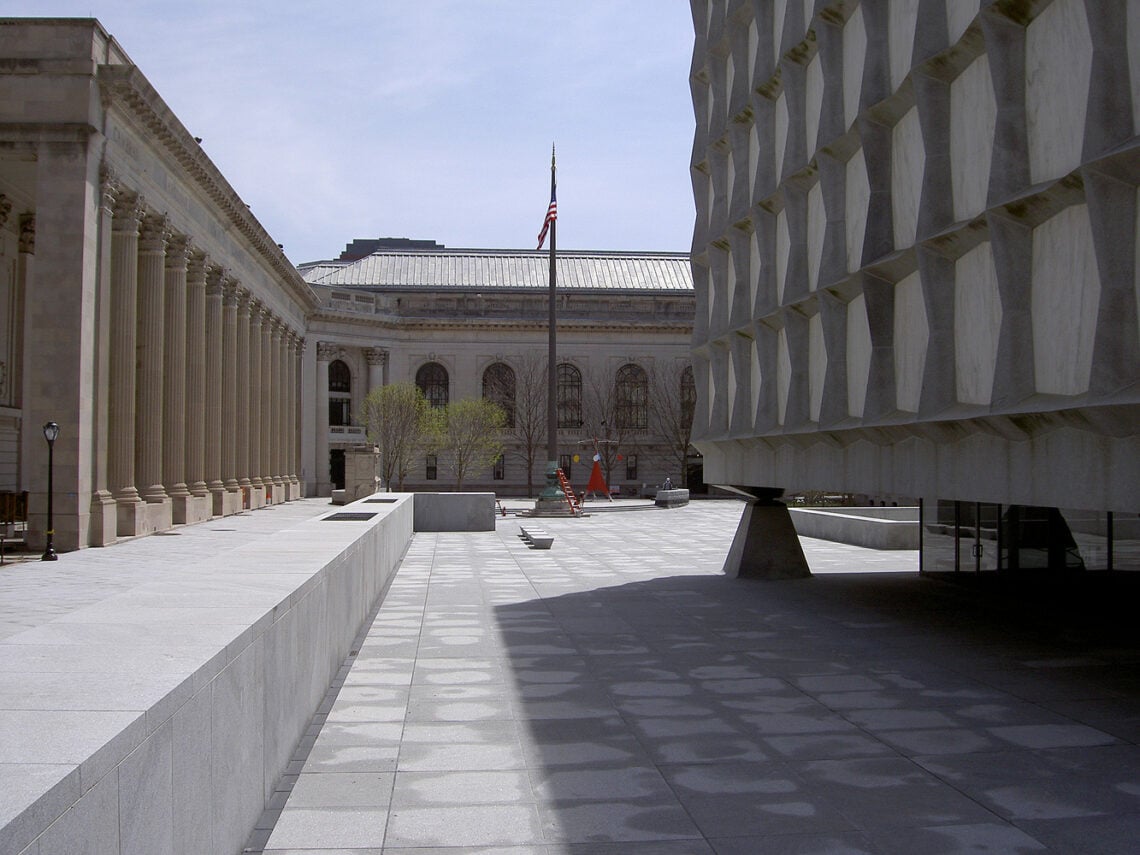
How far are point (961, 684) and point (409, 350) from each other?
3008 inches

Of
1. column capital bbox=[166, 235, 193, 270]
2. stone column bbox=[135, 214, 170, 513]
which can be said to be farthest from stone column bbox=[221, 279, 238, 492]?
stone column bbox=[135, 214, 170, 513]

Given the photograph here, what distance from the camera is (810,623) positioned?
50.1 feet

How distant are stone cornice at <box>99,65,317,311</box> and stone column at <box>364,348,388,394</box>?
25389 mm

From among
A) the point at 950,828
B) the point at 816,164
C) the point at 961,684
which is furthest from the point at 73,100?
the point at 950,828

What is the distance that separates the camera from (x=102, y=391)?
28.8 meters

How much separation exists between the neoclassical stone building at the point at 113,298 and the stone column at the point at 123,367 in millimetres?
38

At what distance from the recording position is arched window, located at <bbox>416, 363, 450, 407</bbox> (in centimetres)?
8612

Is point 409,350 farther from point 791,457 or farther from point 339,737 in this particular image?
point 339,737

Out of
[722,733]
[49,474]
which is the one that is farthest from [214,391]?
[722,733]

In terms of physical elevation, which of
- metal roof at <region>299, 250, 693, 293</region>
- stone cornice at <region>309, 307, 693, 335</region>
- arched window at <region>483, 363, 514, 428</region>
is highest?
metal roof at <region>299, 250, 693, 293</region>

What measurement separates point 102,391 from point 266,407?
28.9 meters

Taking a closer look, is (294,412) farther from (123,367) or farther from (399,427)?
(123,367)

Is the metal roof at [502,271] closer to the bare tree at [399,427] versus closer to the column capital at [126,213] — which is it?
the bare tree at [399,427]

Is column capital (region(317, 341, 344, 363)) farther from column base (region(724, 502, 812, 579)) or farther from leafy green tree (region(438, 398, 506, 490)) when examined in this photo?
column base (region(724, 502, 812, 579))
